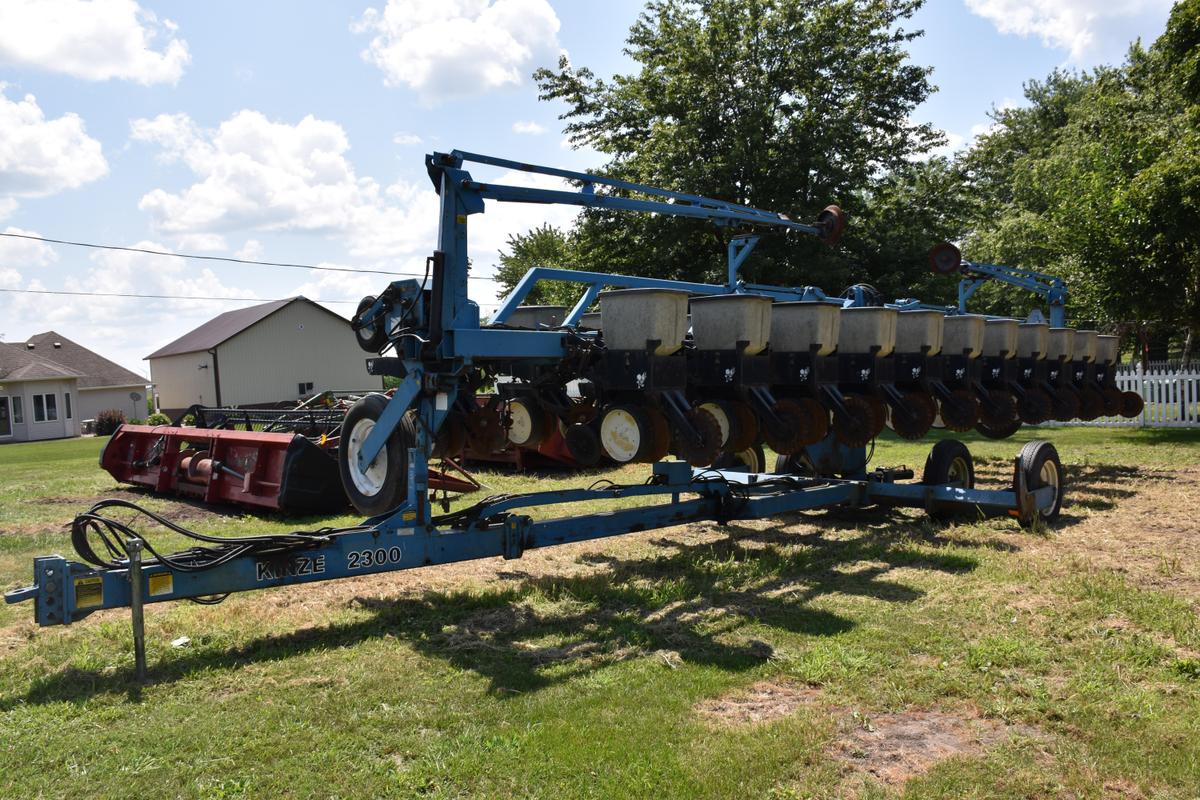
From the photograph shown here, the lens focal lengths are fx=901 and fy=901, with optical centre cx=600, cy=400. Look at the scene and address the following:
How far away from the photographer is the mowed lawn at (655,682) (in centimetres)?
364

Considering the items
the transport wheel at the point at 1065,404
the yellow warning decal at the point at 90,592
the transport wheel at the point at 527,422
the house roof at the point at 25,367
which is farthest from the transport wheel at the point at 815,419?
the house roof at the point at 25,367

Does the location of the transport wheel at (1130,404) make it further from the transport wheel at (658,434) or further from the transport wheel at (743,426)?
the transport wheel at (658,434)

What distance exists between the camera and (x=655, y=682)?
15.4 feet

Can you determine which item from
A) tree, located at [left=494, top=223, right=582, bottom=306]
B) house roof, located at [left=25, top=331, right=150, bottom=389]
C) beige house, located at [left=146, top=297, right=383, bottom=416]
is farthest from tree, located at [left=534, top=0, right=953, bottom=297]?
house roof, located at [left=25, top=331, right=150, bottom=389]

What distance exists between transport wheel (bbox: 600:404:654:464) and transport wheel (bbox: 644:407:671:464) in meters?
0.02

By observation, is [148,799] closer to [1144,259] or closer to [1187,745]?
[1187,745]

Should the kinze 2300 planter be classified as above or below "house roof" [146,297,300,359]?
below

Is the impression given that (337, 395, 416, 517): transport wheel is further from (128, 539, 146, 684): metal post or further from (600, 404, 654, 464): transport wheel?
(128, 539, 146, 684): metal post

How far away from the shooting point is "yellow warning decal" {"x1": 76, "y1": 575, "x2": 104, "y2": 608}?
4637 mm

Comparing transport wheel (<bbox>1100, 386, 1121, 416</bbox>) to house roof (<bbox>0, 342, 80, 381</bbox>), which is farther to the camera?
house roof (<bbox>0, 342, 80, 381</bbox>)

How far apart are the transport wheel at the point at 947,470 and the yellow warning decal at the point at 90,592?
7.16m

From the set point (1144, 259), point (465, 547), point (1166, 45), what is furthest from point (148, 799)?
point (1166, 45)

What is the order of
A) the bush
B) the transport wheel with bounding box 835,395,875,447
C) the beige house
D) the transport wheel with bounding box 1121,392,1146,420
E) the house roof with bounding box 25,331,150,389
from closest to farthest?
the transport wheel with bounding box 835,395,875,447 < the transport wheel with bounding box 1121,392,1146,420 < the bush < the beige house < the house roof with bounding box 25,331,150,389

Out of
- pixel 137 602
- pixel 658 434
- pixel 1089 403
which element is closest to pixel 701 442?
pixel 658 434
